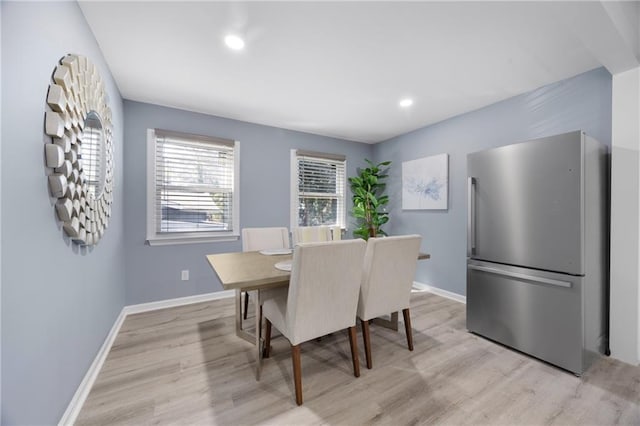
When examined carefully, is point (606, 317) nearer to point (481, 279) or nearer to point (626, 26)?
point (481, 279)

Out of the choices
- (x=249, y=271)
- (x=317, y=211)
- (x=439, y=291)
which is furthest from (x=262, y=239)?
(x=439, y=291)

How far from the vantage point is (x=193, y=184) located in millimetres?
3230

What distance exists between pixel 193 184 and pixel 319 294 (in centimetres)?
242

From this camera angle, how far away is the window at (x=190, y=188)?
9.90 ft

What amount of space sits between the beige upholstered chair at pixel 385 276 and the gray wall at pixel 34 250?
171 centimetres

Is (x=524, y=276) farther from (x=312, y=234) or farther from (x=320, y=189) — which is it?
(x=320, y=189)

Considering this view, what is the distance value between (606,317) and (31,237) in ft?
12.3

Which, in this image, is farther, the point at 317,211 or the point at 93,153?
the point at 317,211

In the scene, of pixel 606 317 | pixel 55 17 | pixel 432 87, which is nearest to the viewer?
pixel 55 17

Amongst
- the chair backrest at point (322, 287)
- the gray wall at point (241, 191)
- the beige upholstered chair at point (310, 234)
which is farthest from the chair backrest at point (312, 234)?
the chair backrest at point (322, 287)

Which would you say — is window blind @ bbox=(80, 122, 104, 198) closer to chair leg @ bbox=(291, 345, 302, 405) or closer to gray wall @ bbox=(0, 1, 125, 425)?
gray wall @ bbox=(0, 1, 125, 425)

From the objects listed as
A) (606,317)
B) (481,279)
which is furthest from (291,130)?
(606,317)

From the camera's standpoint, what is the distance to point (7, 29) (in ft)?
3.07

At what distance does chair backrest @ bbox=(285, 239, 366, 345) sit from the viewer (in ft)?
4.88
